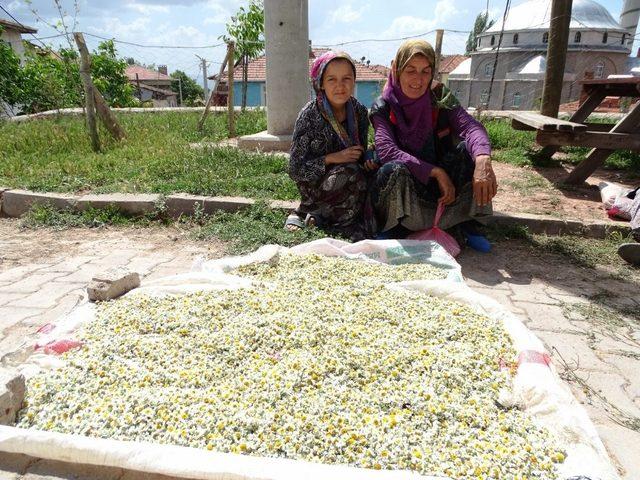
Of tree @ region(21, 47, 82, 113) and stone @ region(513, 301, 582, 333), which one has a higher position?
tree @ region(21, 47, 82, 113)

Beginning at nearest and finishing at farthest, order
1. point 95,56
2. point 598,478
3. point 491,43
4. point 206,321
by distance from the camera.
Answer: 1. point 598,478
2. point 206,321
3. point 95,56
4. point 491,43

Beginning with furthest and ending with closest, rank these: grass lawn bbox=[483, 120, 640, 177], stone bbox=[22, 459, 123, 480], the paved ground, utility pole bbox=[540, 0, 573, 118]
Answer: grass lawn bbox=[483, 120, 640, 177] < utility pole bbox=[540, 0, 573, 118] < the paved ground < stone bbox=[22, 459, 123, 480]

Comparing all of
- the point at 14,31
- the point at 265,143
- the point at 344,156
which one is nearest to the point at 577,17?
the point at 14,31

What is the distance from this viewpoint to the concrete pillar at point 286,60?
6016 mm

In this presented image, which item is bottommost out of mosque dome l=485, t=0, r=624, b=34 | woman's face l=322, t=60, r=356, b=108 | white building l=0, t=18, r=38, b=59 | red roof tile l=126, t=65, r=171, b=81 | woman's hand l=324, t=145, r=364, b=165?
woman's hand l=324, t=145, r=364, b=165

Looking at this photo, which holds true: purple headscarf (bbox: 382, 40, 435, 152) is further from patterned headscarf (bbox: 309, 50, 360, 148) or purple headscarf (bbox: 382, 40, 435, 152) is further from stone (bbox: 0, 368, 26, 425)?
stone (bbox: 0, 368, 26, 425)

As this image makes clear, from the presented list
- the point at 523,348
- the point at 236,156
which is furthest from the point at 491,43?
the point at 523,348

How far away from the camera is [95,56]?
16.1m

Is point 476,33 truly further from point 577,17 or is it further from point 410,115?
point 410,115

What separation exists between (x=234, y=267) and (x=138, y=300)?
2.03ft

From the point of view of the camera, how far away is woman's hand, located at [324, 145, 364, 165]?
11.2 ft

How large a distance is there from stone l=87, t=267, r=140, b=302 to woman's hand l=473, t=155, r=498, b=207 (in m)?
2.20

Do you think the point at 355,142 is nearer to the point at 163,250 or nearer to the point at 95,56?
the point at 163,250

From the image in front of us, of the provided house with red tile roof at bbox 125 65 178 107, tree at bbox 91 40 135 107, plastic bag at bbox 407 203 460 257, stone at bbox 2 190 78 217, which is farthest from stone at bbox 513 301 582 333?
house with red tile roof at bbox 125 65 178 107
